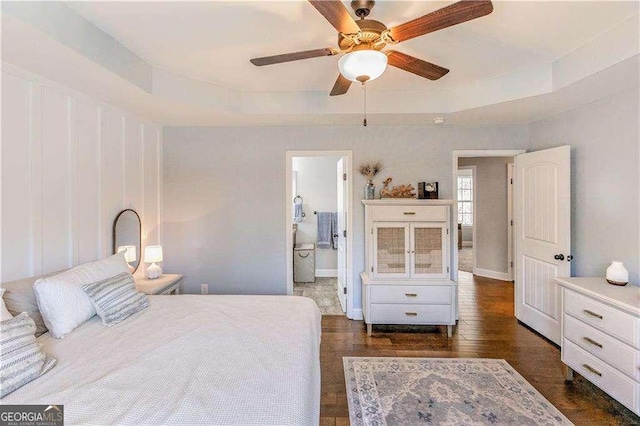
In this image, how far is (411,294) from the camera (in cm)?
325

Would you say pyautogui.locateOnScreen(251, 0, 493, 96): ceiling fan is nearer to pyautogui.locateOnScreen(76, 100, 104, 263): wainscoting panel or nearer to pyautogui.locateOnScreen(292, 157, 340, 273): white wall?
pyautogui.locateOnScreen(76, 100, 104, 263): wainscoting panel

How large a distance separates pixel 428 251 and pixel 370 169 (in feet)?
3.80

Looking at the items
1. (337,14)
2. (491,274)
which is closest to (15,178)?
(337,14)

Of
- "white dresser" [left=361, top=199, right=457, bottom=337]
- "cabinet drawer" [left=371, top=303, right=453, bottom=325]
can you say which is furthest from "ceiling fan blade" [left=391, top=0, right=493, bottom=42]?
"cabinet drawer" [left=371, top=303, right=453, bottom=325]

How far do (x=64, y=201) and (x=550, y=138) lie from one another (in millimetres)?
4645

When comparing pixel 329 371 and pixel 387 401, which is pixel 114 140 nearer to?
pixel 329 371

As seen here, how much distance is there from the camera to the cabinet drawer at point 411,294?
128 inches

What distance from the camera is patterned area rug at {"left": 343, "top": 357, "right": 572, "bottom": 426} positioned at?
2.00 metres

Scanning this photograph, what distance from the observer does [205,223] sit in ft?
12.3

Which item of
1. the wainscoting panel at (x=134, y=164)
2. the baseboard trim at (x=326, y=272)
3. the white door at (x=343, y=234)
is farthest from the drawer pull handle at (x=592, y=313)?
the wainscoting panel at (x=134, y=164)

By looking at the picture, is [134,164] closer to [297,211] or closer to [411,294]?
[297,211]

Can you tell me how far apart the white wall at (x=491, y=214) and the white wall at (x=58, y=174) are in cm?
558

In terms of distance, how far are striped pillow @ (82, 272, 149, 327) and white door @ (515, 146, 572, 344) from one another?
145 inches

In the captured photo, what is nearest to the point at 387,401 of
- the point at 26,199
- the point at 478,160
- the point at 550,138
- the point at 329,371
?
the point at 329,371
